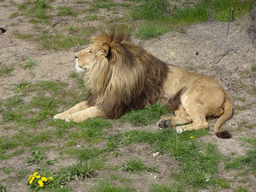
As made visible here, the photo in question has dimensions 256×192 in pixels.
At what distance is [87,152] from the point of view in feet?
13.2

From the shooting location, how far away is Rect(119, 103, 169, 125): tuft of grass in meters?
4.86

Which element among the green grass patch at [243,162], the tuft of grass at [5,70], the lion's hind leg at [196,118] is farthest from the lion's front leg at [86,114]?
the tuft of grass at [5,70]

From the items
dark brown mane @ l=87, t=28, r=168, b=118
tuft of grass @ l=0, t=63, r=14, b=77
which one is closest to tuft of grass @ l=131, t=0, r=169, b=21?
tuft of grass @ l=0, t=63, r=14, b=77

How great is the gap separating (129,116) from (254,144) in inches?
70.4

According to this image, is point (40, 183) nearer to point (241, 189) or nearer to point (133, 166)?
point (133, 166)

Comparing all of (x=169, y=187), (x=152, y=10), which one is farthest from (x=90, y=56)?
(x=152, y=10)

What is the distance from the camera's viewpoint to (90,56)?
474 centimetres

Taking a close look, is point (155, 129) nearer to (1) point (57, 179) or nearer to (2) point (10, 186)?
(1) point (57, 179)

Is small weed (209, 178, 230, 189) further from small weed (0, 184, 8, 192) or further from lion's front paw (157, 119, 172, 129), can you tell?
small weed (0, 184, 8, 192)

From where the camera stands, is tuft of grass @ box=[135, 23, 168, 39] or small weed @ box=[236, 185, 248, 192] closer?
small weed @ box=[236, 185, 248, 192]

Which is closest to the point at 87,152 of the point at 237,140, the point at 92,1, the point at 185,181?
the point at 185,181

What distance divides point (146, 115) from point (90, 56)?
120 centimetres

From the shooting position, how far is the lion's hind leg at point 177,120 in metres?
4.64

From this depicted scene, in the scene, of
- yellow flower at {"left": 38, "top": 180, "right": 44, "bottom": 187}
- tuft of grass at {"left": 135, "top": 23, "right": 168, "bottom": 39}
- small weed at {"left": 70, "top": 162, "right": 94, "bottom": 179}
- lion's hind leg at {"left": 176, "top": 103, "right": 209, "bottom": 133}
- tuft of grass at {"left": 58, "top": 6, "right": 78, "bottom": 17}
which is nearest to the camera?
yellow flower at {"left": 38, "top": 180, "right": 44, "bottom": 187}
